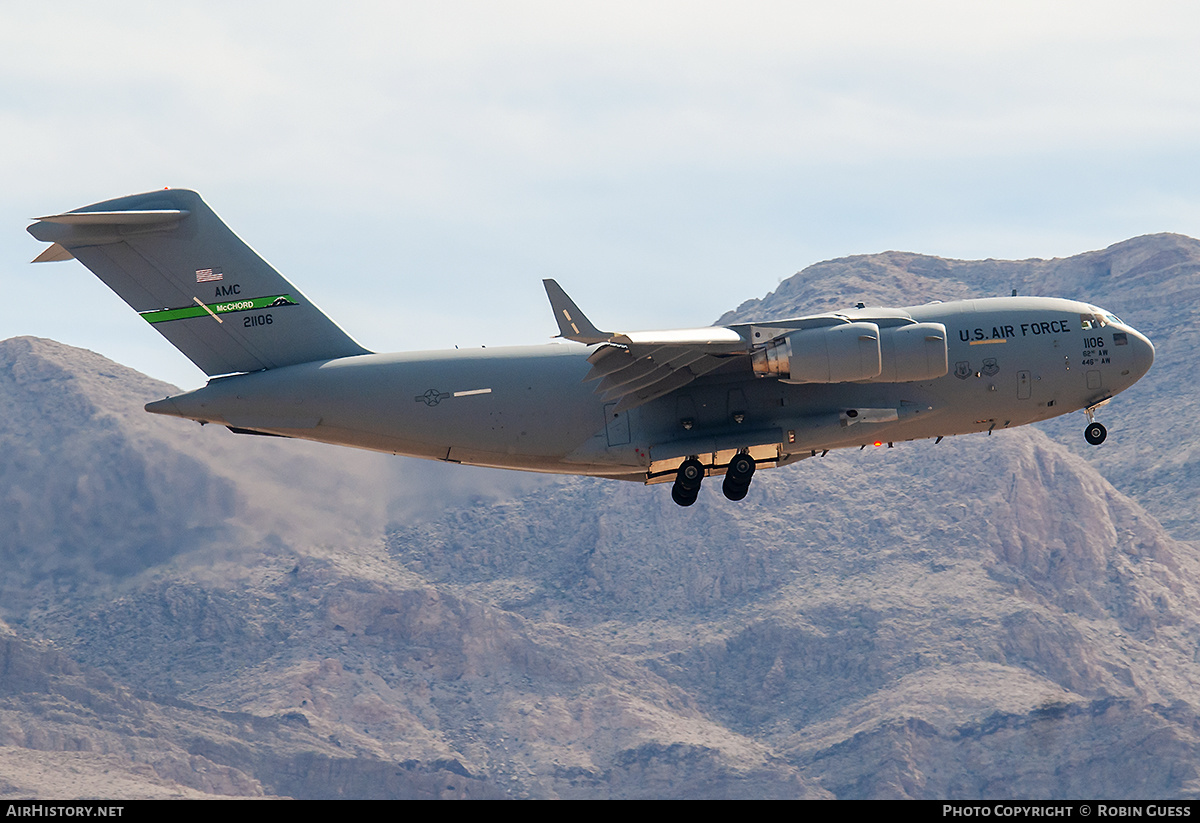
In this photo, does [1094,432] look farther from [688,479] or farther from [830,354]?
[688,479]

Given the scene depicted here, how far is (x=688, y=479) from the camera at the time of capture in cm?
2864

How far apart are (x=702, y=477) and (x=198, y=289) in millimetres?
9489

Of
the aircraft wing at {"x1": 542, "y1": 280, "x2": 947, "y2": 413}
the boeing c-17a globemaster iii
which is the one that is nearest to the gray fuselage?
the boeing c-17a globemaster iii

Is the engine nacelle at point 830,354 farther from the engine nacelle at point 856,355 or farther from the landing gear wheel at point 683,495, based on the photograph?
the landing gear wheel at point 683,495

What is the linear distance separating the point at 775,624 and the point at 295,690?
122 ft

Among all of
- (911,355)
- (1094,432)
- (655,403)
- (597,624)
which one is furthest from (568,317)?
(597,624)

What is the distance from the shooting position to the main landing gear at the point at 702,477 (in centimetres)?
2853

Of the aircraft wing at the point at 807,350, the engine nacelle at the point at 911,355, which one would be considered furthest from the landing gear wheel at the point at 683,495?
the engine nacelle at the point at 911,355

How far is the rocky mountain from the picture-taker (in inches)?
4188

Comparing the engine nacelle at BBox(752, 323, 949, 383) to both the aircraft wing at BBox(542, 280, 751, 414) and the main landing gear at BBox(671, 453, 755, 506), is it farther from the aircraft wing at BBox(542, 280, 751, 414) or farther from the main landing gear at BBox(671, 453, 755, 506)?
the main landing gear at BBox(671, 453, 755, 506)

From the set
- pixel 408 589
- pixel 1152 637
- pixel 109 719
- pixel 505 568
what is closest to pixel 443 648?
pixel 408 589

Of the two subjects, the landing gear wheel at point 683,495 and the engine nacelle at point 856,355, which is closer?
the engine nacelle at point 856,355

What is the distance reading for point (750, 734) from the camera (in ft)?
401

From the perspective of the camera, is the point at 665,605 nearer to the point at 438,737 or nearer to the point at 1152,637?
the point at 438,737
